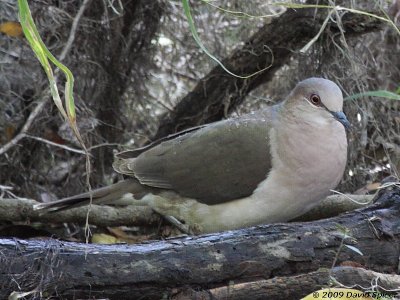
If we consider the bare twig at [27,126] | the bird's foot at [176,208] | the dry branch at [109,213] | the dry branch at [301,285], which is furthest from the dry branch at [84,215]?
the dry branch at [301,285]

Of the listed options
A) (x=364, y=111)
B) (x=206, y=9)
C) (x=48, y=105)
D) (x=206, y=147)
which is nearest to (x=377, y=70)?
(x=364, y=111)

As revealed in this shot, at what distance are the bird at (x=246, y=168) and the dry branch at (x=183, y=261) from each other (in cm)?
80

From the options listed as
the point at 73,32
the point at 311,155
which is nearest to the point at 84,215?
the point at 73,32

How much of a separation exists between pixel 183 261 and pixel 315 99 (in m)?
1.41

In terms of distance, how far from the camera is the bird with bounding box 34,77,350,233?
3.60 meters

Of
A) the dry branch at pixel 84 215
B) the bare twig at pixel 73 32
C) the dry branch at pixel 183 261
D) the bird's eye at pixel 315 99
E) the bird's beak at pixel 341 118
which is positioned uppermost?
the bare twig at pixel 73 32

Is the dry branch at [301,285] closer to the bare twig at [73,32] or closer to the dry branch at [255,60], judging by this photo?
the dry branch at [255,60]

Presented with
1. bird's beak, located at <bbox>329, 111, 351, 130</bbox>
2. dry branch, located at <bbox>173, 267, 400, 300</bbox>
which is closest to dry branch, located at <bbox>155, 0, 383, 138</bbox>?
bird's beak, located at <bbox>329, 111, 351, 130</bbox>

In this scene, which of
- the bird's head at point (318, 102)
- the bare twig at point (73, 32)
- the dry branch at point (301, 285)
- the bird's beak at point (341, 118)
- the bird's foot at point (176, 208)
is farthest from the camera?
the bare twig at point (73, 32)

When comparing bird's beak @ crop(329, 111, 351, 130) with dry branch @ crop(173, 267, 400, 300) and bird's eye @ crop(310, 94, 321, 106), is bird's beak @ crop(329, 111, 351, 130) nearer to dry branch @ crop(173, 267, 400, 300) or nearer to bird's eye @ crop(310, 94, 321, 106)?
bird's eye @ crop(310, 94, 321, 106)

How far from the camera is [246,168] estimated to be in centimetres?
373

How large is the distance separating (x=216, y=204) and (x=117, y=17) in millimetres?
1544

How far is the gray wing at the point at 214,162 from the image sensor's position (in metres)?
3.73

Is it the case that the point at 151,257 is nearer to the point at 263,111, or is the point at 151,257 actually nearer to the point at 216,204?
the point at 216,204
